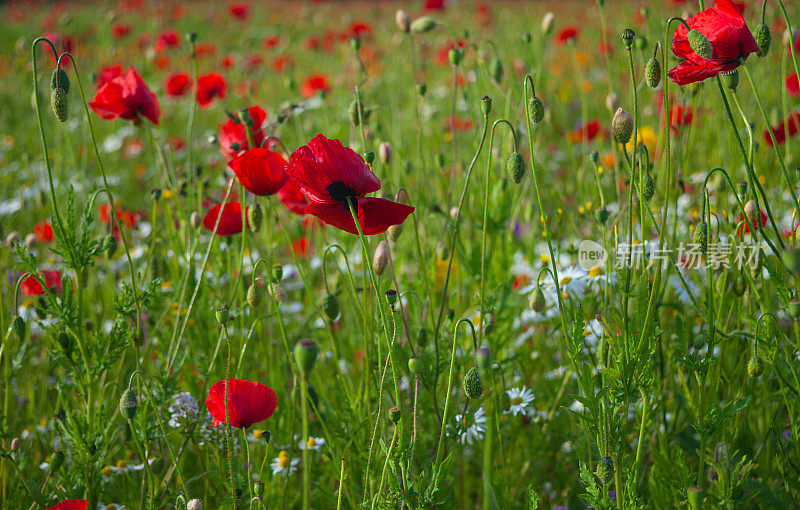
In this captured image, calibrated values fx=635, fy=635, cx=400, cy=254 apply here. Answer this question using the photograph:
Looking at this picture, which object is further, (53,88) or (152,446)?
(152,446)

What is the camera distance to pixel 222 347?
163cm

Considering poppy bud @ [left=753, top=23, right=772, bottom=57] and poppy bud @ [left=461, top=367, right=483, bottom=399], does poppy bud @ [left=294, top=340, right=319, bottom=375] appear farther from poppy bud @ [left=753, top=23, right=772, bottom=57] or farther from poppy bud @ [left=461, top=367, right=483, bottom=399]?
poppy bud @ [left=753, top=23, right=772, bottom=57]

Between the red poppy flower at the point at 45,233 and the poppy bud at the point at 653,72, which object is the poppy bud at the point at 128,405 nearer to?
the poppy bud at the point at 653,72

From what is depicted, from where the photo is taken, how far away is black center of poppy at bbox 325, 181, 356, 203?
0.98 m

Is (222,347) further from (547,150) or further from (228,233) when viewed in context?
(547,150)

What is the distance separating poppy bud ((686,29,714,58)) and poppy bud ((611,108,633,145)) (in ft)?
0.46

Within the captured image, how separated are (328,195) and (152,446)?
889 mm

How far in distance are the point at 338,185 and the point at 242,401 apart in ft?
1.27

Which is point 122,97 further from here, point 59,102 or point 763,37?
point 763,37

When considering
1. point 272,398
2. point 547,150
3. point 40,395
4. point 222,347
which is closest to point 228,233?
point 222,347

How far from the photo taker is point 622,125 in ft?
3.51

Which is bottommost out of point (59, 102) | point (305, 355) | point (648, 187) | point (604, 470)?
point (604, 470)

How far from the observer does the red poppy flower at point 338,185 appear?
960 millimetres

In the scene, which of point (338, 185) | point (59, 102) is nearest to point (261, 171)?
point (338, 185)
